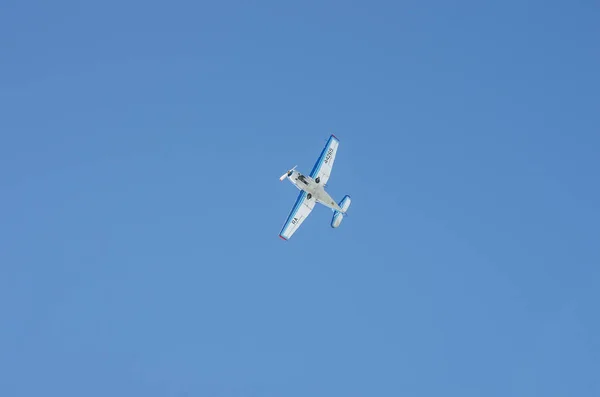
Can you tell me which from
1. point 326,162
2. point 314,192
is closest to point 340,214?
point 314,192

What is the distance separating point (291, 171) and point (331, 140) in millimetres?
9664

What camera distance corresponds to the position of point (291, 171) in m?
129

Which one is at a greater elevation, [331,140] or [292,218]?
[331,140]

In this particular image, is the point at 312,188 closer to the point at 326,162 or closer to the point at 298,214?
the point at 298,214

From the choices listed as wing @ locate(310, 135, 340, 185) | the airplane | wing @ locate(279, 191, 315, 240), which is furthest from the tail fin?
wing @ locate(310, 135, 340, 185)

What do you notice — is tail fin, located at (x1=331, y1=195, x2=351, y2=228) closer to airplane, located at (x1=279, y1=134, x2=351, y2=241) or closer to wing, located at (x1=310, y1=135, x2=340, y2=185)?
airplane, located at (x1=279, y1=134, x2=351, y2=241)

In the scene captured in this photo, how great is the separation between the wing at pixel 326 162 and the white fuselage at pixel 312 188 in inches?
70.8

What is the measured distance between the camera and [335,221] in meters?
132

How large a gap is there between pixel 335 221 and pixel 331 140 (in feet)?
44.0

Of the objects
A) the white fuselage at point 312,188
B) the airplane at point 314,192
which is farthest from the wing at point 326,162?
the white fuselage at point 312,188

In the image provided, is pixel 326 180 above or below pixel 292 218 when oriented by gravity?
above

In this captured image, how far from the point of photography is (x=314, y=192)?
5133 inches

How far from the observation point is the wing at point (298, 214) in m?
130

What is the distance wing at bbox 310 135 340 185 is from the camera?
432 ft
